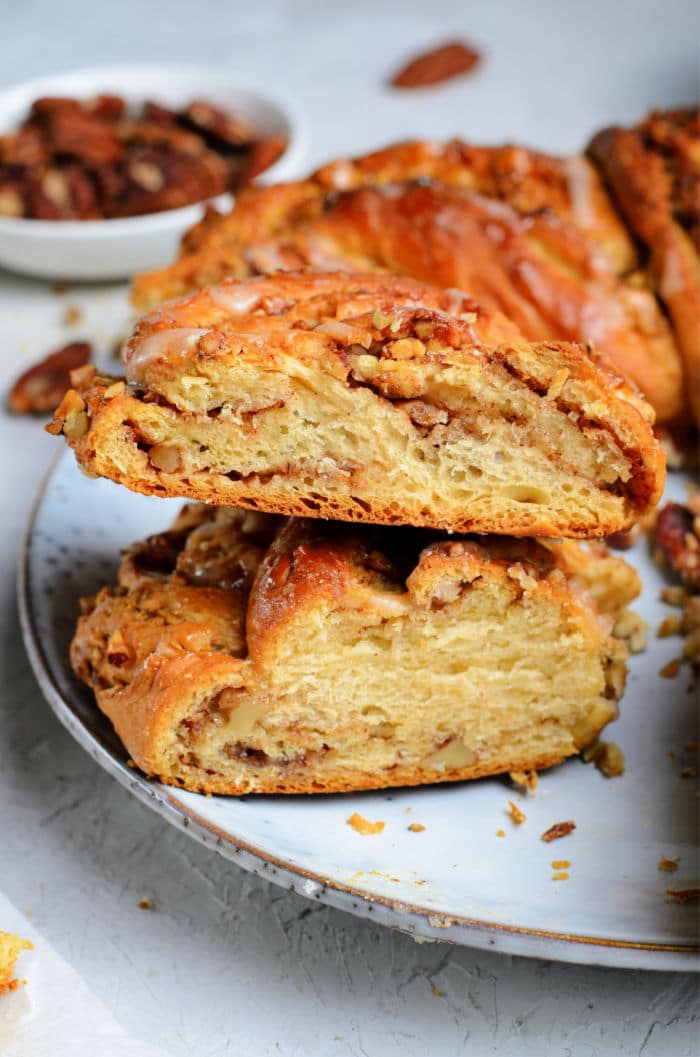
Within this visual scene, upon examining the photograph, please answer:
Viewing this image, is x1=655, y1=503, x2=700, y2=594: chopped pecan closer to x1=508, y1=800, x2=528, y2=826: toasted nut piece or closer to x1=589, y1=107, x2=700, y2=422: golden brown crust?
x1=589, y1=107, x2=700, y2=422: golden brown crust

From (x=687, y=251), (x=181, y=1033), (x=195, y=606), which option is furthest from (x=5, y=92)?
(x=181, y=1033)

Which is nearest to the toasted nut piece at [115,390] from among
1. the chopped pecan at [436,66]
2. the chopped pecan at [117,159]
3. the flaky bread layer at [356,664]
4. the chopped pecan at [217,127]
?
the flaky bread layer at [356,664]

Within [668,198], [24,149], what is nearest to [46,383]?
[24,149]

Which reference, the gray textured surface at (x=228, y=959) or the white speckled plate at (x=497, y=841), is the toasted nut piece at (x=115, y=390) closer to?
the white speckled plate at (x=497, y=841)

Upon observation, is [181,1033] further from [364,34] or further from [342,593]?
[364,34]

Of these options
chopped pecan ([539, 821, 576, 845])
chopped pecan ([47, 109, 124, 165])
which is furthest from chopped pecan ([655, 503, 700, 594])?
chopped pecan ([47, 109, 124, 165])

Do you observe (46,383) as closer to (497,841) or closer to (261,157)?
(261,157)
